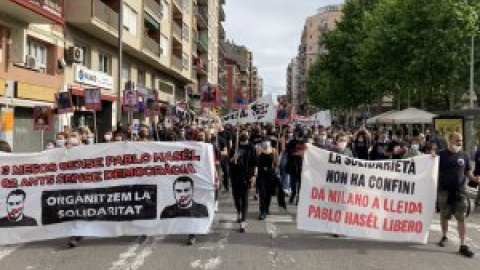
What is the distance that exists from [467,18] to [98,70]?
1721 cm

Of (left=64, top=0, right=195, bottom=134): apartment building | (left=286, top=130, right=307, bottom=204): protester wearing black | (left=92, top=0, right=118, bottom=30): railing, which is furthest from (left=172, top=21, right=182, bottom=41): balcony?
(left=286, top=130, right=307, bottom=204): protester wearing black

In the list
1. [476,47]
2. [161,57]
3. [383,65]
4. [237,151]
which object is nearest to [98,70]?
[161,57]

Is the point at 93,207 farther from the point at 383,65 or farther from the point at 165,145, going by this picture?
the point at 383,65

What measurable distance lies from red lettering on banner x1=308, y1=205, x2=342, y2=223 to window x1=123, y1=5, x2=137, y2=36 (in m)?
24.6

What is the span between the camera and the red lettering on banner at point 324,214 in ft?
34.1

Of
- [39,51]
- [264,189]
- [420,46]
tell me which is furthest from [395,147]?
[420,46]

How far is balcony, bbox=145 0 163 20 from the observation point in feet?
128

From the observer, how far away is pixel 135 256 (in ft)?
29.4

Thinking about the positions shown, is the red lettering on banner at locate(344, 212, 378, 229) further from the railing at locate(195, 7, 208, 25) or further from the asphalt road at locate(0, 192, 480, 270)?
the railing at locate(195, 7, 208, 25)

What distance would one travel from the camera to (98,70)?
1234 inches

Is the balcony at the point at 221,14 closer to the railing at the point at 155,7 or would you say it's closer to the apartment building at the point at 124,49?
the apartment building at the point at 124,49

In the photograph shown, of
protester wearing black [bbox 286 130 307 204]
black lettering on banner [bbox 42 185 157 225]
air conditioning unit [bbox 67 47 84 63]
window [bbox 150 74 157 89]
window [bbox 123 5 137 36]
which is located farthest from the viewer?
window [bbox 150 74 157 89]

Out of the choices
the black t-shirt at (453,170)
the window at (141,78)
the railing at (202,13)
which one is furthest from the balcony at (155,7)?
the black t-shirt at (453,170)

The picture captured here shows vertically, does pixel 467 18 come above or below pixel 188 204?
above
